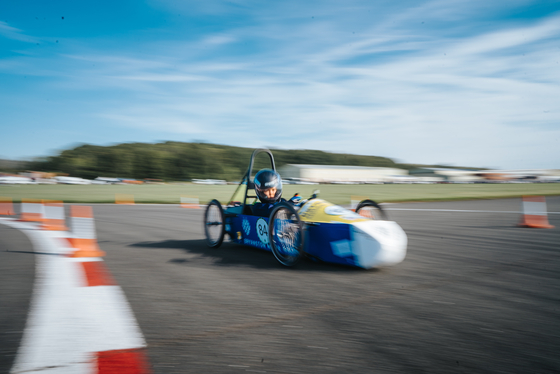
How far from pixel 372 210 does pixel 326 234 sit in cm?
164

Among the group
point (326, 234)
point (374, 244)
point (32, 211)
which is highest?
point (32, 211)

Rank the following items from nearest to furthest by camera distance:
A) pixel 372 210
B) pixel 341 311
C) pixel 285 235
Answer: pixel 341 311 < pixel 285 235 < pixel 372 210

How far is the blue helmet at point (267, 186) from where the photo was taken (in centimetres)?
654

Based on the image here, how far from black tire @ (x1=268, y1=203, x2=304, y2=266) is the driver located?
0.85 metres

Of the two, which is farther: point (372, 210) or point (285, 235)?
point (372, 210)

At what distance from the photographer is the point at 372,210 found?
6.47 meters

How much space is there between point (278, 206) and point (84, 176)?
8037 cm

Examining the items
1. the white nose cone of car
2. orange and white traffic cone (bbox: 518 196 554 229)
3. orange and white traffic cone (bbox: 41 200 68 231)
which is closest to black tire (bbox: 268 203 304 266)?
the white nose cone of car

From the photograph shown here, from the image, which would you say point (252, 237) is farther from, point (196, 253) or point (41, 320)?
point (41, 320)

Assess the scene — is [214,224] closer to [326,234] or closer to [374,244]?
[326,234]

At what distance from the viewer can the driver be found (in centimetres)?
654

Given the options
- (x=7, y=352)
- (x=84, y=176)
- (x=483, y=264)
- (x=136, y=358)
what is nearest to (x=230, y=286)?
(x=136, y=358)

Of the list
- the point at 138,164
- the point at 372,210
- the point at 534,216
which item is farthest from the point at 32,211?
the point at 138,164

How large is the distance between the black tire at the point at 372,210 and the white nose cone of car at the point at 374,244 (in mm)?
1161
